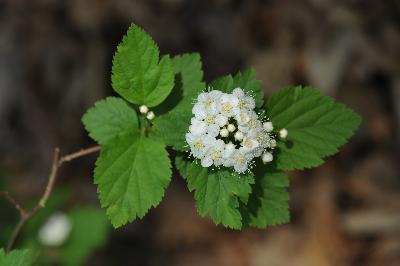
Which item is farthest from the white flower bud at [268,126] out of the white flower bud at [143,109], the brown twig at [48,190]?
the brown twig at [48,190]

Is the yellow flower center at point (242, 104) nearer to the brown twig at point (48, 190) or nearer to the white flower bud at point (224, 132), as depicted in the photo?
the white flower bud at point (224, 132)

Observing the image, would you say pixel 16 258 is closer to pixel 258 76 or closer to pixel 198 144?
pixel 198 144

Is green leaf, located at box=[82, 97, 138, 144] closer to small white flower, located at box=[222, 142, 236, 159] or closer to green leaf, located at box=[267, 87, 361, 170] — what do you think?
small white flower, located at box=[222, 142, 236, 159]

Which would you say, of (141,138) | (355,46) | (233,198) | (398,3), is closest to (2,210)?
(141,138)

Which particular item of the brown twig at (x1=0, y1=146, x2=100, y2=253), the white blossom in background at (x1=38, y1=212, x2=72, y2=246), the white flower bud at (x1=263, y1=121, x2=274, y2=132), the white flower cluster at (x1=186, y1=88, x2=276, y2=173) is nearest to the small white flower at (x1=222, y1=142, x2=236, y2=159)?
the white flower cluster at (x1=186, y1=88, x2=276, y2=173)

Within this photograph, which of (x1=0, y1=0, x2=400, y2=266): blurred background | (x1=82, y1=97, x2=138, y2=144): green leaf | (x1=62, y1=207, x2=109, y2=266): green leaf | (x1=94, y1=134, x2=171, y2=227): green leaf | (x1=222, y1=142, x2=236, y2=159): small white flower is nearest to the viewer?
(x1=222, y1=142, x2=236, y2=159): small white flower

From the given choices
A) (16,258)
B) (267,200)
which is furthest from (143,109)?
(16,258)

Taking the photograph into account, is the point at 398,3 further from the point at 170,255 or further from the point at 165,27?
the point at 170,255

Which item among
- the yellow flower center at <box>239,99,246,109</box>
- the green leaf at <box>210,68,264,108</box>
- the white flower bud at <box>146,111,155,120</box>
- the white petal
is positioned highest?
the green leaf at <box>210,68,264,108</box>
